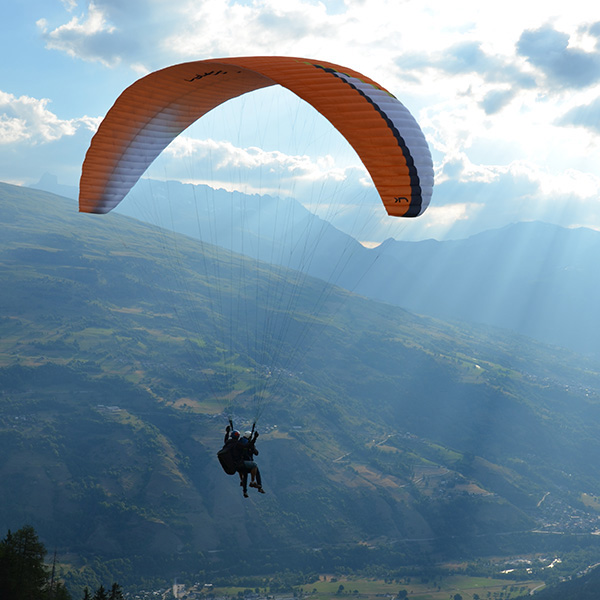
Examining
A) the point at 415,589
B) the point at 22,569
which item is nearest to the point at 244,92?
the point at 22,569

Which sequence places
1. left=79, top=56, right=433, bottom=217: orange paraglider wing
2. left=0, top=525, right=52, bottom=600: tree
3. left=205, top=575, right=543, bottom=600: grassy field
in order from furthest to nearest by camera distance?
left=205, top=575, right=543, bottom=600: grassy field
left=0, top=525, right=52, bottom=600: tree
left=79, top=56, right=433, bottom=217: orange paraglider wing

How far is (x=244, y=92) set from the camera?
23922 millimetres

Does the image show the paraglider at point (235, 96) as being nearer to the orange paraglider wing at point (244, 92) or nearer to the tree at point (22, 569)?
the orange paraglider wing at point (244, 92)

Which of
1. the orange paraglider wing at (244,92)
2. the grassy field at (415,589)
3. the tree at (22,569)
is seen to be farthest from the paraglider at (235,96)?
the grassy field at (415,589)

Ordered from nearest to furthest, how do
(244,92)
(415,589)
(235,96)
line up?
(244,92) → (235,96) → (415,589)

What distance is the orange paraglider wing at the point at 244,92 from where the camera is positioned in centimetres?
1681

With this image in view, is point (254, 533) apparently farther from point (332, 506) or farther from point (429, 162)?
point (429, 162)

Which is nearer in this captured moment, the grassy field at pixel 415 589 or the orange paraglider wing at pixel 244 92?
the orange paraglider wing at pixel 244 92

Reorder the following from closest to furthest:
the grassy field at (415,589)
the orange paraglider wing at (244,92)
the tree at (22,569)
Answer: the orange paraglider wing at (244,92), the tree at (22,569), the grassy field at (415,589)

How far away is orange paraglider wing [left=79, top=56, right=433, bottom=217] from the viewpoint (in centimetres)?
1681

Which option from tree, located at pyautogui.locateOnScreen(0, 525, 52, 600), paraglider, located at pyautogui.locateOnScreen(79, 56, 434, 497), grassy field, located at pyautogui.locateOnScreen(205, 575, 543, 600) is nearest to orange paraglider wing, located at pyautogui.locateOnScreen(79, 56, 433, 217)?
paraglider, located at pyautogui.locateOnScreen(79, 56, 434, 497)

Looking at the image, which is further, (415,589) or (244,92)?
(415,589)

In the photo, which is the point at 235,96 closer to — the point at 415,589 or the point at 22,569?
the point at 22,569

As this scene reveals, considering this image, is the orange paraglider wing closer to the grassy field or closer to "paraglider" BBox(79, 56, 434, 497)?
"paraglider" BBox(79, 56, 434, 497)
